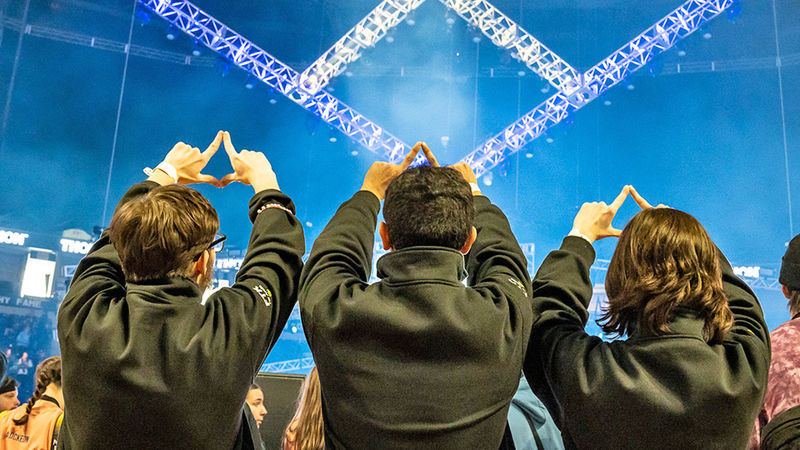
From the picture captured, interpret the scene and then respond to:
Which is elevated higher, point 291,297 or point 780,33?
point 780,33

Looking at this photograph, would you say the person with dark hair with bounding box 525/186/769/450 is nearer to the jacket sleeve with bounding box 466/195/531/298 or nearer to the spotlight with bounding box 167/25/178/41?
the jacket sleeve with bounding box 466/195/531/298

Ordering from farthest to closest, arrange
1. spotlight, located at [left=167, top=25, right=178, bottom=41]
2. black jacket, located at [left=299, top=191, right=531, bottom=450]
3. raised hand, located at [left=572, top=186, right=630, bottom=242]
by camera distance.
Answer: spotlight, located at [left=167, top=25, right=178, bottom=41]
raised hand, located at [left=572, top=186, right=630, bottom=242]
black jacket, located at [left=299, top=191, right=531, bottom=450]

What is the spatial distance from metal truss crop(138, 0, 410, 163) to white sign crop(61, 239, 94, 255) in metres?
2.62

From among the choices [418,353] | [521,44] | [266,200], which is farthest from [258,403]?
[521,44]

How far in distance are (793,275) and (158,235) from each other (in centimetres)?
166

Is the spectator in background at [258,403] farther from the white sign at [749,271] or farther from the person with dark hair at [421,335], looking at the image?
the white sign at [749,271]

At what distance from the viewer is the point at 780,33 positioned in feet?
22.1

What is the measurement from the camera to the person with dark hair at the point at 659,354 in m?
1.10

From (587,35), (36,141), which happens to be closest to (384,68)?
(587,35)

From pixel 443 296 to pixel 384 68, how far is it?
6371 mm

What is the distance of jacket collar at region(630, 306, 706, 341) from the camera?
1141 mm

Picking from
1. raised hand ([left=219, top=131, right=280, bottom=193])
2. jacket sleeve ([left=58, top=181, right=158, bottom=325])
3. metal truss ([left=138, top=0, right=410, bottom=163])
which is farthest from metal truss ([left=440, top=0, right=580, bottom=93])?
jacket sleeve ([left=58, top=181, right=158, bottom=325])

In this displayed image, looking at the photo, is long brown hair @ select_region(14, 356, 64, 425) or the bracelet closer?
the bracelet

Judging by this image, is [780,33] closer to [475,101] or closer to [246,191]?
[475,101]
